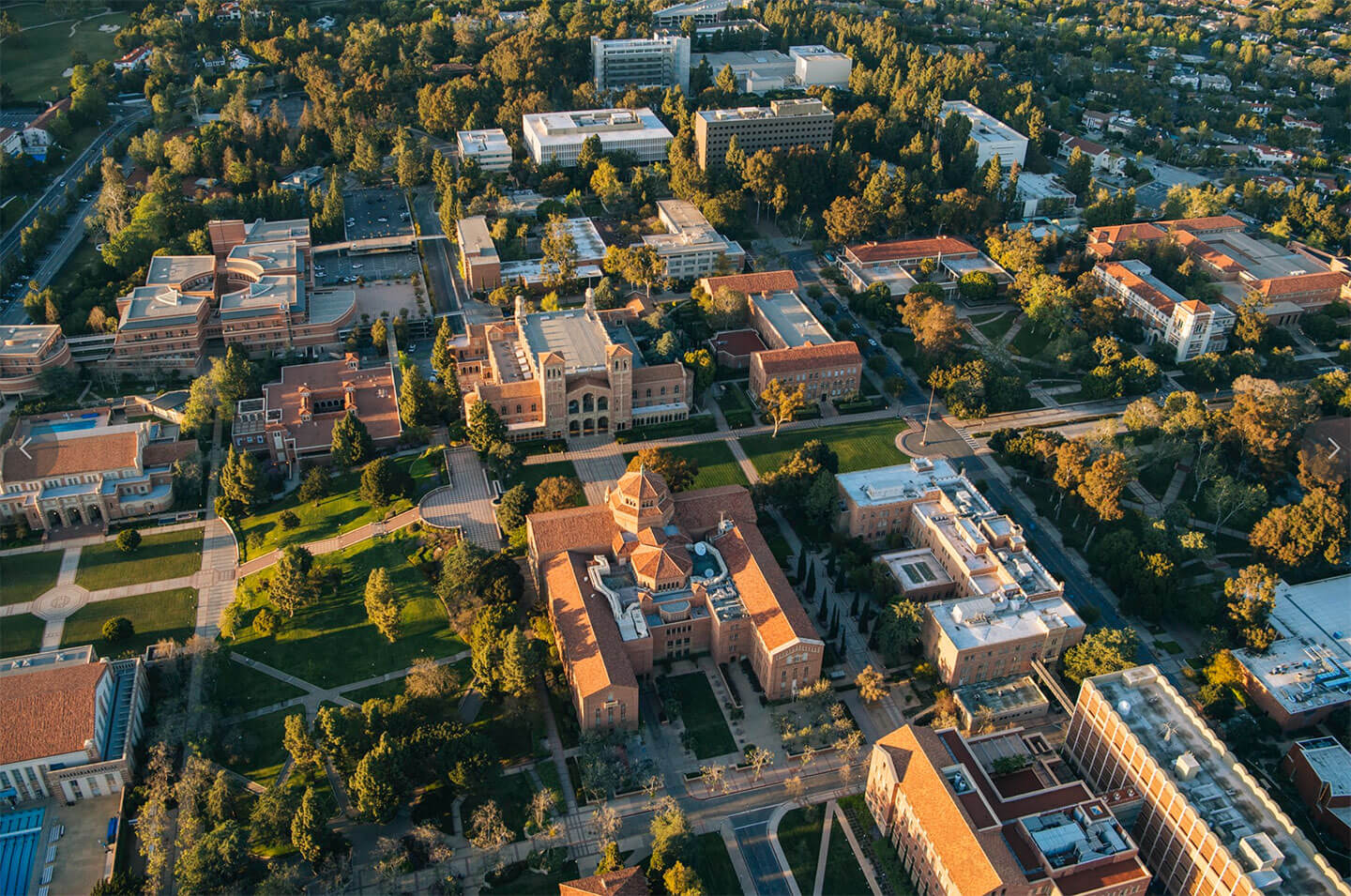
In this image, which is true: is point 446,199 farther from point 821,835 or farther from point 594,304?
point 821,835

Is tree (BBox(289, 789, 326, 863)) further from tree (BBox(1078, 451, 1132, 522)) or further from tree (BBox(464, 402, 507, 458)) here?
tree (BBox(1078, 451, 1132, 522))

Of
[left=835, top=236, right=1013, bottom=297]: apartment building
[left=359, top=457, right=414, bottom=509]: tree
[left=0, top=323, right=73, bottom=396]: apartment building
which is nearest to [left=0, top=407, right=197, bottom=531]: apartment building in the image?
[left=0, top=323, right=73, bottom=396]: apartment building

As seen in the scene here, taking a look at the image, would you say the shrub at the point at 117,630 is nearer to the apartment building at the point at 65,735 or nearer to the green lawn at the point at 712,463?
the apartment building at the point at 65,735

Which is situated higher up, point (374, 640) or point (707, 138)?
point (707, 138)

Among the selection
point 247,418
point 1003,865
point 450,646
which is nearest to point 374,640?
point 450,646

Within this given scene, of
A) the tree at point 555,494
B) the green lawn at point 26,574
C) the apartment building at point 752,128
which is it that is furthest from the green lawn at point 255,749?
the apartment building at point 752,128
